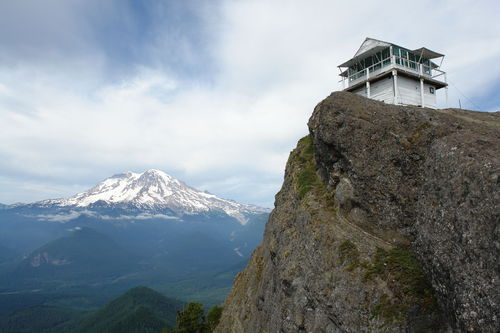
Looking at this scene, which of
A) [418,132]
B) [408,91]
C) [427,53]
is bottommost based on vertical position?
[418,132]

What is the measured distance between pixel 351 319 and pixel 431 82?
32.5 metres

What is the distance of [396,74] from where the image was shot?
3475 centimetres

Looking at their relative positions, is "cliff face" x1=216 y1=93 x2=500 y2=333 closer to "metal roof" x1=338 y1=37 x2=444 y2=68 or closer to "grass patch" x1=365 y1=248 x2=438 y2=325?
"grass patch" x1=365 y1=248 x2=438 y2=325

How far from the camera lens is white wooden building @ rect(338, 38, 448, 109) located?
1395 inches

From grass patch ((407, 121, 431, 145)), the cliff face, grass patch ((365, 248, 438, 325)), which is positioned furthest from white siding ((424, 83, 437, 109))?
grass patch ((365, 248, 438, 325))

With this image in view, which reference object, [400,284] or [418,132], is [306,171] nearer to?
[418,132]

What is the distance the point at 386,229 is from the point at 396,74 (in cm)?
2183

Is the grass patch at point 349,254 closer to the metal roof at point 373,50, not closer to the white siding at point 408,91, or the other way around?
the white siding at point 408,91

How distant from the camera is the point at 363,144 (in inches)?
924

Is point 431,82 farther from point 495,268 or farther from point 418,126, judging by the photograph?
point 495,268

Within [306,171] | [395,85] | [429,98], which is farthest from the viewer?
[429,98]

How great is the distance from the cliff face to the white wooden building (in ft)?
19.7

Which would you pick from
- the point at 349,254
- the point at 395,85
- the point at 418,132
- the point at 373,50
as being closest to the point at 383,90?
the point at 395,85

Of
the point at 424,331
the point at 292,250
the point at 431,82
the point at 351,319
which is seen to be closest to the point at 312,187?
the point at 292,250
